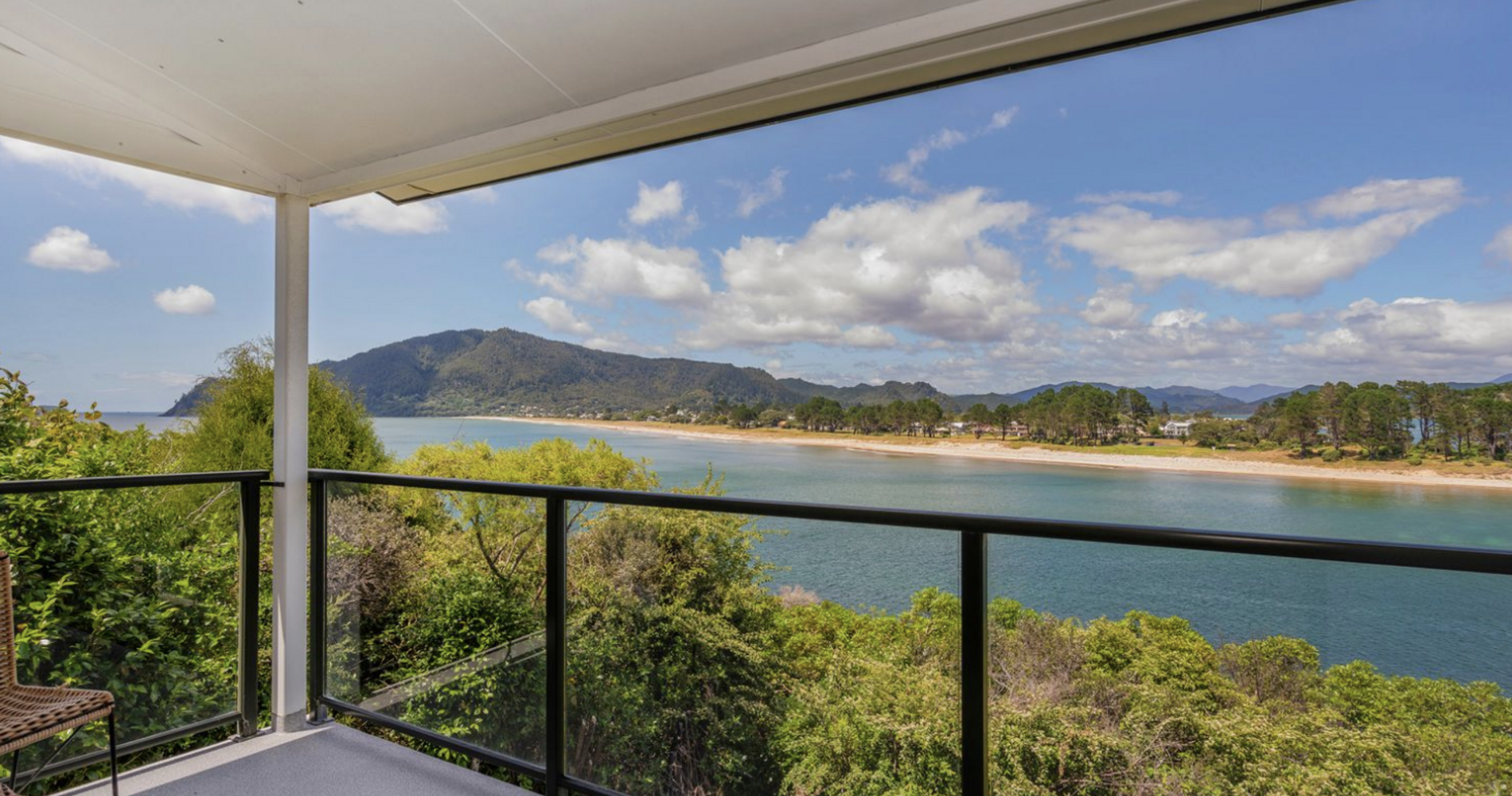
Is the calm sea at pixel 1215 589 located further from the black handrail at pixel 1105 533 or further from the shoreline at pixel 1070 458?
the shoreline at pixel 1070 458

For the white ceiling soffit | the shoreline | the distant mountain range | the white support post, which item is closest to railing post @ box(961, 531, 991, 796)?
the white ceiling soffit

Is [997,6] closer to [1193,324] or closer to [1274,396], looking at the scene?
[1274,396]

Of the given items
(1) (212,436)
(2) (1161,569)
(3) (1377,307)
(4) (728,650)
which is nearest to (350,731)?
(4) (728,650)

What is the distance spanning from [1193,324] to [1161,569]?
1151 centimetres

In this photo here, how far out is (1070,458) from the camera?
10922 millimetres

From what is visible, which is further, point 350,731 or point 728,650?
point 350,731

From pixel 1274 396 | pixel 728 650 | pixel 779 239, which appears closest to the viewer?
pixel 728 650

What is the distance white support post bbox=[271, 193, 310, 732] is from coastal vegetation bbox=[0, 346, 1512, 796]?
0.48ft

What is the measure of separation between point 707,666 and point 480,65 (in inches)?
77.0

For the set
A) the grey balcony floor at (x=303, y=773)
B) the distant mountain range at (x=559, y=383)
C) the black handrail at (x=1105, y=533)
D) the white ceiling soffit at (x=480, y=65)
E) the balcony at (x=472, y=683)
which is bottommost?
the grey balcony floor at (x=303, y=773)

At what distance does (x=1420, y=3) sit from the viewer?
8.60 metres

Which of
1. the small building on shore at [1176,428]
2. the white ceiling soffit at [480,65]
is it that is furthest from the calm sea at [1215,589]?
the small building on shore at [1176,428]

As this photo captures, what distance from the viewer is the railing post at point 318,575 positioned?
304 cm

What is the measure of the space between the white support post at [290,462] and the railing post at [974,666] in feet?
8.86
